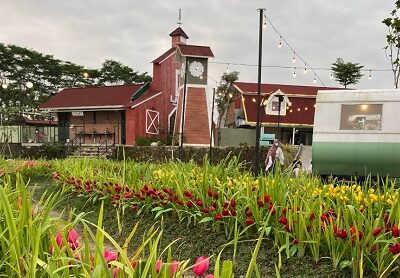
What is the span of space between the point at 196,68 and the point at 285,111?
1041cm

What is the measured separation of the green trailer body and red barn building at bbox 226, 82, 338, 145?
21.3 metres

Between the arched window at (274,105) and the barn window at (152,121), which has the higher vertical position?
the arched window at (274,105)

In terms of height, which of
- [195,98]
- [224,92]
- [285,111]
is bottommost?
[285,111]

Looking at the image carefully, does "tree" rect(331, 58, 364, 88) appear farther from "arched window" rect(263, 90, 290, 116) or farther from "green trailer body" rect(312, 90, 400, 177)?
"green trailer body" rect(312, 90, 400, 177)

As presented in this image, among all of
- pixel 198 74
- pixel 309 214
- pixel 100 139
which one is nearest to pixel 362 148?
pixel 309 214

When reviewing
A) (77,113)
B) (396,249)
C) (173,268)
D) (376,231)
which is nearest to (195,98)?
(77,113)

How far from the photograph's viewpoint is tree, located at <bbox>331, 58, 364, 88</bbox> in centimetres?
5194

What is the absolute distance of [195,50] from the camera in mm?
29578

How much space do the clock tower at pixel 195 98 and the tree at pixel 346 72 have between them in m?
27.9

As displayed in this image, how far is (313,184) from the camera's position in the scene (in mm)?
5312

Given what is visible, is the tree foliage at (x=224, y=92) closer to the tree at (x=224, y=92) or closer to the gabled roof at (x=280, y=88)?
the tree at (x=224, y=92)

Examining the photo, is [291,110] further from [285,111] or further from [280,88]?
[280,88]

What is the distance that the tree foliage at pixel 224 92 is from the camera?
1738 inches

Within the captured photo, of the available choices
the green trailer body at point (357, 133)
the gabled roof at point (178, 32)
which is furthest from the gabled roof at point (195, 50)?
the green trailer body at point (357, 133)
